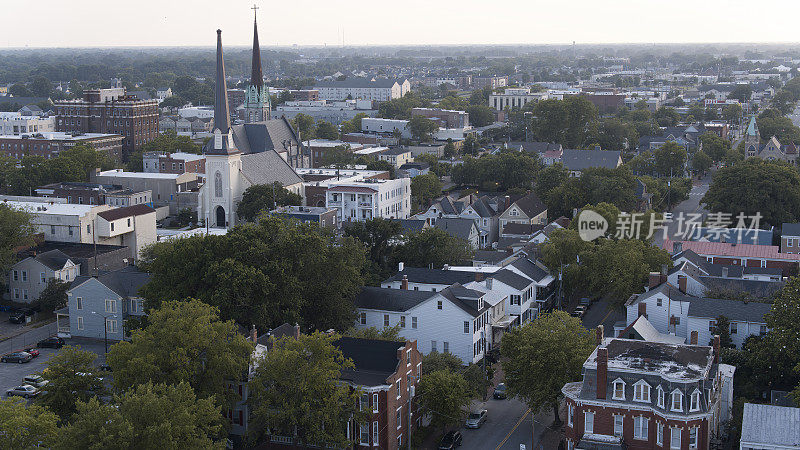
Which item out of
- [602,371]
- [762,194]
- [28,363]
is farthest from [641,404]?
[762,194]

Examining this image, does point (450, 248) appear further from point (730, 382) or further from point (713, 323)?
point (730, 382)

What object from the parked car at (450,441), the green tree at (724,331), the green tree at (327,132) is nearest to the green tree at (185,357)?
the parked car at (450,441)

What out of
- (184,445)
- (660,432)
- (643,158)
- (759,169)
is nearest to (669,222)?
(759,169)

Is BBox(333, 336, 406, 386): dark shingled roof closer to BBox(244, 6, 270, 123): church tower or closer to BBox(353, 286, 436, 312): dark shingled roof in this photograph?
BBox(353, 286, 436, 312): dark shingled roof

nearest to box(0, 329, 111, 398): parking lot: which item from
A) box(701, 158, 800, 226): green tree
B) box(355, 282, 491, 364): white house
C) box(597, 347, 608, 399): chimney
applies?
box(355, 282, 491, 364): white house

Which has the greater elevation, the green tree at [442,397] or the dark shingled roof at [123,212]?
the dark shingled roof at [123,212]

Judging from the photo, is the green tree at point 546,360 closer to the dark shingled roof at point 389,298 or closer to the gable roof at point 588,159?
the dark shingled roof at point 389,298

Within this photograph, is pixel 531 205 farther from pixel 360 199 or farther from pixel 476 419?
pixel 476 419
